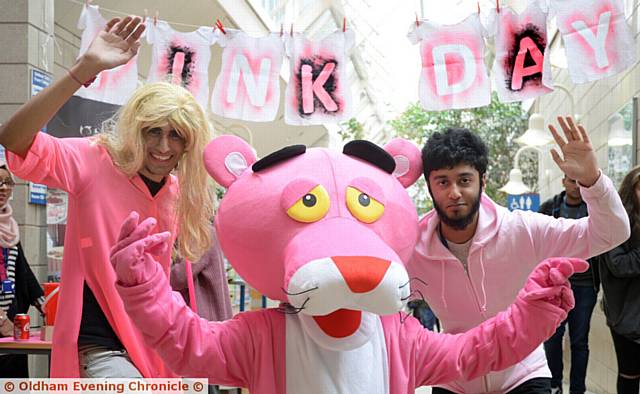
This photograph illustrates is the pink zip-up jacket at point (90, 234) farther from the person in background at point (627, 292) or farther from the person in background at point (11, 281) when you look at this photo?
the person in background at point (627, 292)

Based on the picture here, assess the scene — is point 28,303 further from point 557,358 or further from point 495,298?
point 557,358

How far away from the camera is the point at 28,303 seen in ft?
15.6

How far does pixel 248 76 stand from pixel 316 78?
416 millimetres

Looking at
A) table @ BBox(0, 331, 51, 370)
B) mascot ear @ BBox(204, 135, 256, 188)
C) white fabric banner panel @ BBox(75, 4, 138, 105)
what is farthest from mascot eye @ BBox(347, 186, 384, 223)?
white fabric banner panel @ BBox(75, 4, 138, 105)

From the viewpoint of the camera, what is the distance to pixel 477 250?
111 inches

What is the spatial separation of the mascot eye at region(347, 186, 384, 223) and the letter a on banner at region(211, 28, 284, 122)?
244 cm

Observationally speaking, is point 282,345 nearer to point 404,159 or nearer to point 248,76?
point 404,159

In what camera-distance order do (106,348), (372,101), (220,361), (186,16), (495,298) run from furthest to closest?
(372,101) → (186,16) → (495,298) → (106,348) → (220,361)

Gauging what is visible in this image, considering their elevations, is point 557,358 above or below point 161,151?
below

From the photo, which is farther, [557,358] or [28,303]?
[557,358]

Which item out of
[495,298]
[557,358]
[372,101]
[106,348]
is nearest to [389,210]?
[495,298]

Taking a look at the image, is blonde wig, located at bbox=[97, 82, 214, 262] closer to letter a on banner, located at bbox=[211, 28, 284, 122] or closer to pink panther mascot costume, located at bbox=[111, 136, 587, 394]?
pink panther mascot costume, located at bbox=[111, 136, 587, 394]

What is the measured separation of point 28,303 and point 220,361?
3111 millimetres

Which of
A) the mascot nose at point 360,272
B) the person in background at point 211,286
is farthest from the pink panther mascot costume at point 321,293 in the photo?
the person in background at point 211,286
